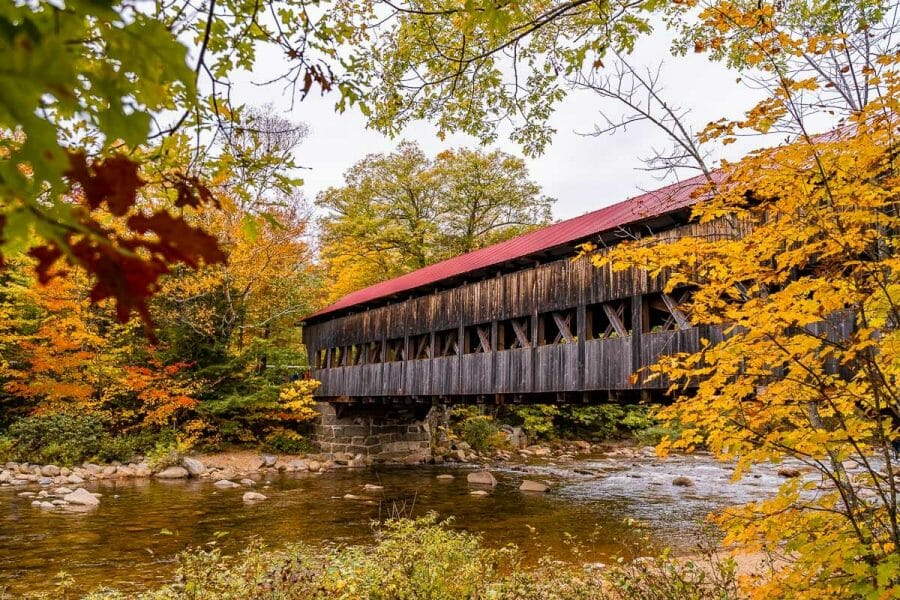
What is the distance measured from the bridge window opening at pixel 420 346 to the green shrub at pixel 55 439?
835 centimetres

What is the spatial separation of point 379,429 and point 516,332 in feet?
31.0

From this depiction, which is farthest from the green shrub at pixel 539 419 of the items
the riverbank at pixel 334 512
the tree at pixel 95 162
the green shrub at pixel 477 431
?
the tree at pixel 95 162

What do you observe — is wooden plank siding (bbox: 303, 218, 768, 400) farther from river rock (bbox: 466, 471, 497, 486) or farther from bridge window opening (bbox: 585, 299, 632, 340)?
river rock (bbox: 466, 471, 497, 486)

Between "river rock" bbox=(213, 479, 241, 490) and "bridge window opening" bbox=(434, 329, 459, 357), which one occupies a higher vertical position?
"bridge window opening" bbox=(434, 329, 459, 357)

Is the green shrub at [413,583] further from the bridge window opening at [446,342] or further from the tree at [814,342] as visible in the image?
A: the bridge window opening at [446,342]

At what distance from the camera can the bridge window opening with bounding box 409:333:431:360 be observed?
16062mm

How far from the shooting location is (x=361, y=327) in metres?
18.3

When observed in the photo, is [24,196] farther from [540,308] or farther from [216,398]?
[216,398]

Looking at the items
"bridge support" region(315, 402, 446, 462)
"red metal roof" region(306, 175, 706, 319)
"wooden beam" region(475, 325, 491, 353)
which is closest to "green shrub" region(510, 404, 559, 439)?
"bridge support" region(315, 402, 446, 462)

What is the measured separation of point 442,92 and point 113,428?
628 inches

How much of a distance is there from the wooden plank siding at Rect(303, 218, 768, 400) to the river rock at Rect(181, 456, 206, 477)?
189 inches

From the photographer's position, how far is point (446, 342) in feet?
51.2

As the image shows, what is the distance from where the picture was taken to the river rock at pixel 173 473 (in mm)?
14398

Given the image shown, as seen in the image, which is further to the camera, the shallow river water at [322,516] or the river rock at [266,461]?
the river rock at [266,461]
